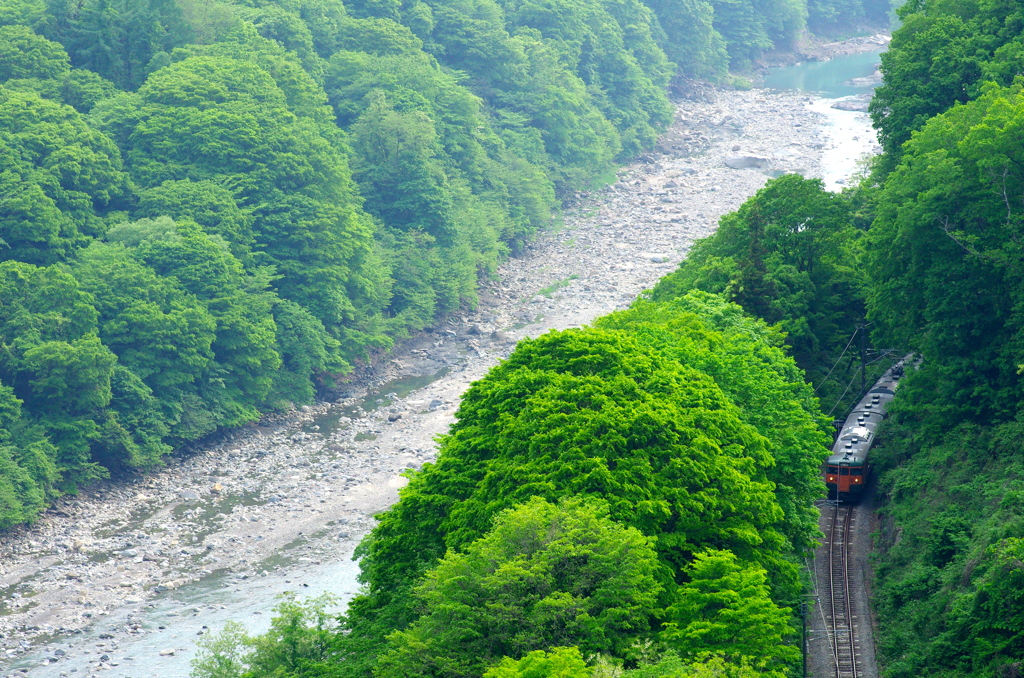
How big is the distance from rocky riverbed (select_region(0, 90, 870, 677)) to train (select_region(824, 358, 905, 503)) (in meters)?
17.1

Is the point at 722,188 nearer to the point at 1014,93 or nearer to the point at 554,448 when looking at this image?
the point at 1014,93


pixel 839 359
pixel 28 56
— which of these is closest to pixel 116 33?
pixel 28 56

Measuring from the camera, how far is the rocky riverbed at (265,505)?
157 feet

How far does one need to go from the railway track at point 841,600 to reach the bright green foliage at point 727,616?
17.7ft

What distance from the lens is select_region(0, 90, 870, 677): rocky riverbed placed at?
4800 cm

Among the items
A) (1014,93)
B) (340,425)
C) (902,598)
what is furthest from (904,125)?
(340,425)

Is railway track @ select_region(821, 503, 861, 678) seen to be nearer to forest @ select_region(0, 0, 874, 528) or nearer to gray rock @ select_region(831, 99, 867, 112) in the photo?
forest @ select_region(0, 0, 874, 528)

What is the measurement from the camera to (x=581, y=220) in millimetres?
95000

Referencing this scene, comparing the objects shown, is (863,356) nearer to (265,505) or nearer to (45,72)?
(265,505)

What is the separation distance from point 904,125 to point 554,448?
86.9ft

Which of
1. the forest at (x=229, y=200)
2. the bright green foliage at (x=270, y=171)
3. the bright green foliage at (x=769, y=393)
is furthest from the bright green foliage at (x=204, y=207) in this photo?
the bright green foliage at (x=769, y=393)

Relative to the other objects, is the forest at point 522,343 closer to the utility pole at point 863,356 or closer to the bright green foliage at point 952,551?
the bright green foliage at point 952,551

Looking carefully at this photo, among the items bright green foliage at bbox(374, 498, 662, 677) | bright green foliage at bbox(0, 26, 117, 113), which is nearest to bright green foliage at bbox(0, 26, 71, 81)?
bright green foliage at bbox(0, 26, 117, 113)

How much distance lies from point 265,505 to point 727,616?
31.8 m
